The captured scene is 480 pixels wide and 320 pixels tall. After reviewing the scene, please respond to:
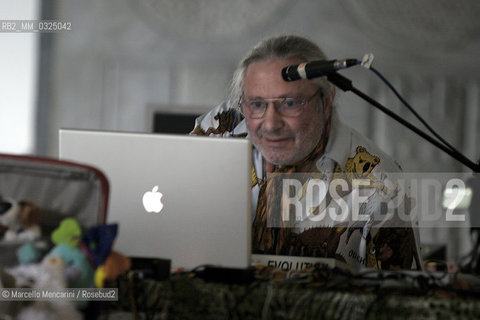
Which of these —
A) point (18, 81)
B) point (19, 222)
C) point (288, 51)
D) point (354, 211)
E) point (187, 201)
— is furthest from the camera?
point (18, 81)

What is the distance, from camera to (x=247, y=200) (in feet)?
4.02

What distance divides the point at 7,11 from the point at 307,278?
12.2 ft

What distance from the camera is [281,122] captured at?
181 cm

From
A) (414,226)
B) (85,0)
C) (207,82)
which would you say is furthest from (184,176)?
(85,0)

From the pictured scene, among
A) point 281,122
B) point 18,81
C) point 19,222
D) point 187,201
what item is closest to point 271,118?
point 281,122

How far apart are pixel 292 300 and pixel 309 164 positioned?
885 mm

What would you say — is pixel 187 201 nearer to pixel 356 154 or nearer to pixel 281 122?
pixel 281 122

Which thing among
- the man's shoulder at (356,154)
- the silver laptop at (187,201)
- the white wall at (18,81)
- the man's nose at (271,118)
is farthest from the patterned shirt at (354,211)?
the white wall at (18,81)

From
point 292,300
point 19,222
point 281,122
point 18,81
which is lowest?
point 292,300

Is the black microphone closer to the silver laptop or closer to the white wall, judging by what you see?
the silver laptop

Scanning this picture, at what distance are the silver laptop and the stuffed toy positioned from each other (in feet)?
0.96

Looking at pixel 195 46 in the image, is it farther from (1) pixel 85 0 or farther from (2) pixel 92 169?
(2) pixel 92 169

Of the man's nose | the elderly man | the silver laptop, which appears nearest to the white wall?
the elderly man

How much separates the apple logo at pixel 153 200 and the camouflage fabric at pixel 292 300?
0.16 metres
